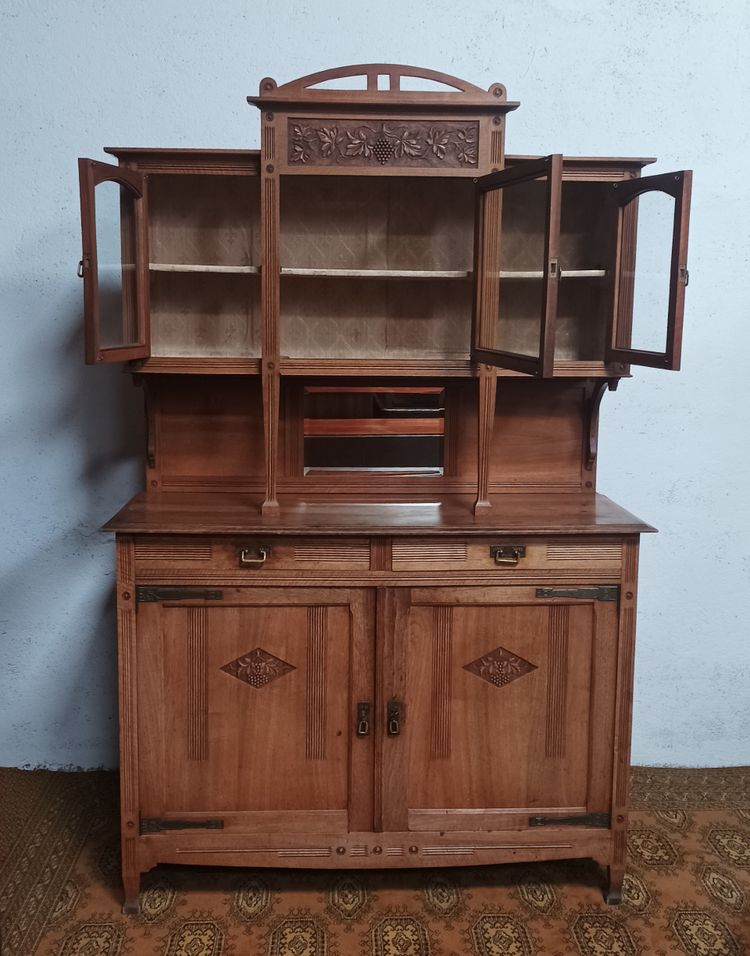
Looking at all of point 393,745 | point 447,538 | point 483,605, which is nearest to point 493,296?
point 447,538

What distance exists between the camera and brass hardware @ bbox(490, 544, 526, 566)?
2.73 meters

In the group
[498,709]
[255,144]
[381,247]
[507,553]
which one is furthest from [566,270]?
[498,709]

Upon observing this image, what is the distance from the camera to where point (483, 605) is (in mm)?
2754

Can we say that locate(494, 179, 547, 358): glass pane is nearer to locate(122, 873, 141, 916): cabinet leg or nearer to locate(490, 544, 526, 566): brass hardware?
locate(490, 544, 526, 566): brass hardware

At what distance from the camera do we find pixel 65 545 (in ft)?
11.3

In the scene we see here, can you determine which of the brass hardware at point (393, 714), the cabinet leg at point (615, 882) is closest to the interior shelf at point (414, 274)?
the brass hardware at point (393, 714)

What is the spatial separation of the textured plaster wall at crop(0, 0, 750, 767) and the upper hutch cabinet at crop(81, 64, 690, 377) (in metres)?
0.30

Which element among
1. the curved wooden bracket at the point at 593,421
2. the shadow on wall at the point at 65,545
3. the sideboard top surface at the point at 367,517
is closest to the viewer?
the sideboard top surface at the point at 367,517

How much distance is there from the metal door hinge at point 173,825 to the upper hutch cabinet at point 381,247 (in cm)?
137

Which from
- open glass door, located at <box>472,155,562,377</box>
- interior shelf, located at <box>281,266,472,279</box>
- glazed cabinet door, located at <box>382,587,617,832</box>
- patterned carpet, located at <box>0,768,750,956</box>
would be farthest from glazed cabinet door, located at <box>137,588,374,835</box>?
interior shelf, located at <box>281,266,472,279</box>

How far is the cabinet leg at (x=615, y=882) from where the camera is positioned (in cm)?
281

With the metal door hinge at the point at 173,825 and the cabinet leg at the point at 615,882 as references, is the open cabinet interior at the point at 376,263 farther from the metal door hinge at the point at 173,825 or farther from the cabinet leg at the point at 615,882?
the cabinet leg at the point at 615,882

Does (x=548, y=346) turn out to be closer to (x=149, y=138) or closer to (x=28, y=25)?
(x=149, y=138)

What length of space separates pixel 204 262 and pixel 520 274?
1058 millimetres
